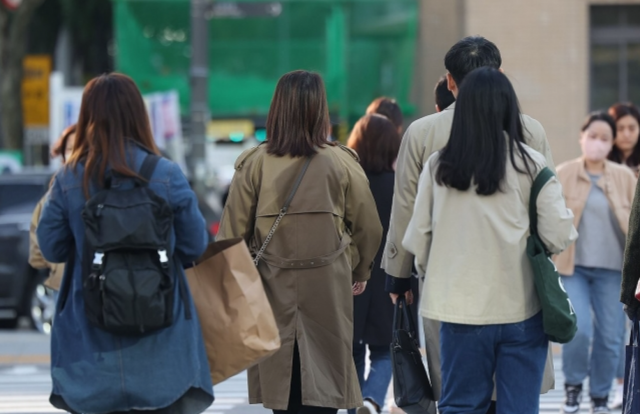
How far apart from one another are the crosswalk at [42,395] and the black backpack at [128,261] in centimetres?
391

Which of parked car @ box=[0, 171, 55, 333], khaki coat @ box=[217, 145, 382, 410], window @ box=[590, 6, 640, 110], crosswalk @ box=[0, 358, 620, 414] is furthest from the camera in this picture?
window @ box=[590, 6, 640, 110]

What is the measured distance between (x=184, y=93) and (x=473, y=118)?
1660 centimetres

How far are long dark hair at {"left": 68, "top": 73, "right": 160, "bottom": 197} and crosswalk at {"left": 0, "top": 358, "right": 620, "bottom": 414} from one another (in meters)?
3.91

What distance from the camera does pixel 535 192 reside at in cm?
484

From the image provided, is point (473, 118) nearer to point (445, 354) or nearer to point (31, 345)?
point (445, 354)

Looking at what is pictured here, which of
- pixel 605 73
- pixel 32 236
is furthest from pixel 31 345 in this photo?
pixel 605 73

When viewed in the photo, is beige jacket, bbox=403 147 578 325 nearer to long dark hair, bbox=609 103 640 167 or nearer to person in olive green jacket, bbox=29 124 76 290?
person in olive green jacket, bbox=29 124 76 290

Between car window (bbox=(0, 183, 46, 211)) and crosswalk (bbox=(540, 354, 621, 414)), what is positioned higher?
car window (bbox=(0, 183, 46, 211))

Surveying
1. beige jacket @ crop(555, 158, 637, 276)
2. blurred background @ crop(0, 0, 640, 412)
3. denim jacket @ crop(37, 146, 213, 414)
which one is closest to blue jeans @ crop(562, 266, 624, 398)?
beige jacket @ crop(555, 158, 637, 276)

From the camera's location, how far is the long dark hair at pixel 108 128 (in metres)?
4.72

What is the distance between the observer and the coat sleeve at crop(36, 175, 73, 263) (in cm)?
477

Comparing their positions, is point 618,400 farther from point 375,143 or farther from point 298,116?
point 298,116

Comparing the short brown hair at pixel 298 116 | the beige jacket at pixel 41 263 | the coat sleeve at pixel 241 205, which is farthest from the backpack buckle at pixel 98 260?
the beige jacket at pixel 41 263

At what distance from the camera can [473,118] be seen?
15.8 feet
